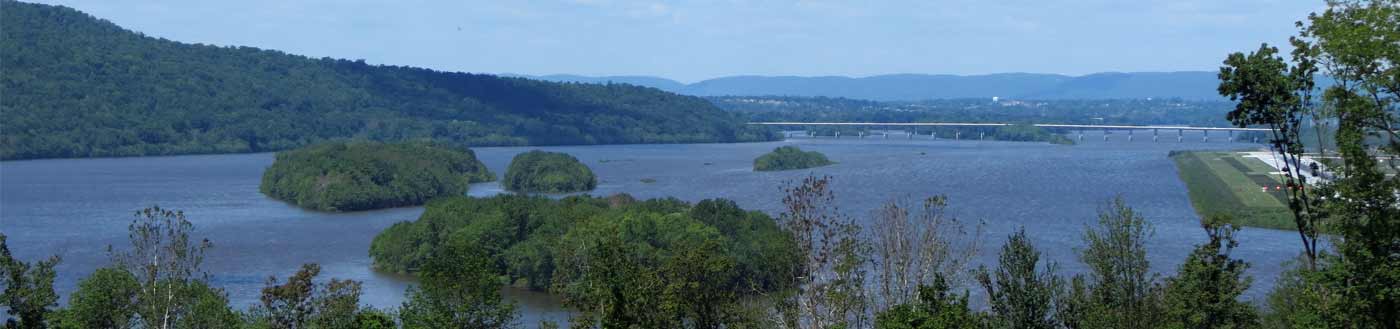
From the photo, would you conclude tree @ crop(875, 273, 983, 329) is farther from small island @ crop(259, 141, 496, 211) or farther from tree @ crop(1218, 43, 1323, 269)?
small island @ crop(259, 141, 496, 211)

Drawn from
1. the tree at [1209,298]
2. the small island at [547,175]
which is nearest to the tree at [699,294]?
the tree at [1209,298]

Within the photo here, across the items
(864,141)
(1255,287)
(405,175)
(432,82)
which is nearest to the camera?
(1255,287)

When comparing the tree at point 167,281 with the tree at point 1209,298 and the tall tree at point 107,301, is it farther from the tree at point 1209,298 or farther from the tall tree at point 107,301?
the tree at point 1209,298

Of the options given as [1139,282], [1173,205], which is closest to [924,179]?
[1173,205]

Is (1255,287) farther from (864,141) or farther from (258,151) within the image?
(864,141)

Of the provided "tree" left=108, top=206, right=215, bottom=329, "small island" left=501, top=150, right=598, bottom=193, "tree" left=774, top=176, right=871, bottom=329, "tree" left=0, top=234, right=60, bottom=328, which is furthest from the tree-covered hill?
"tree" left=774, top=176, right=871, bottom=329
